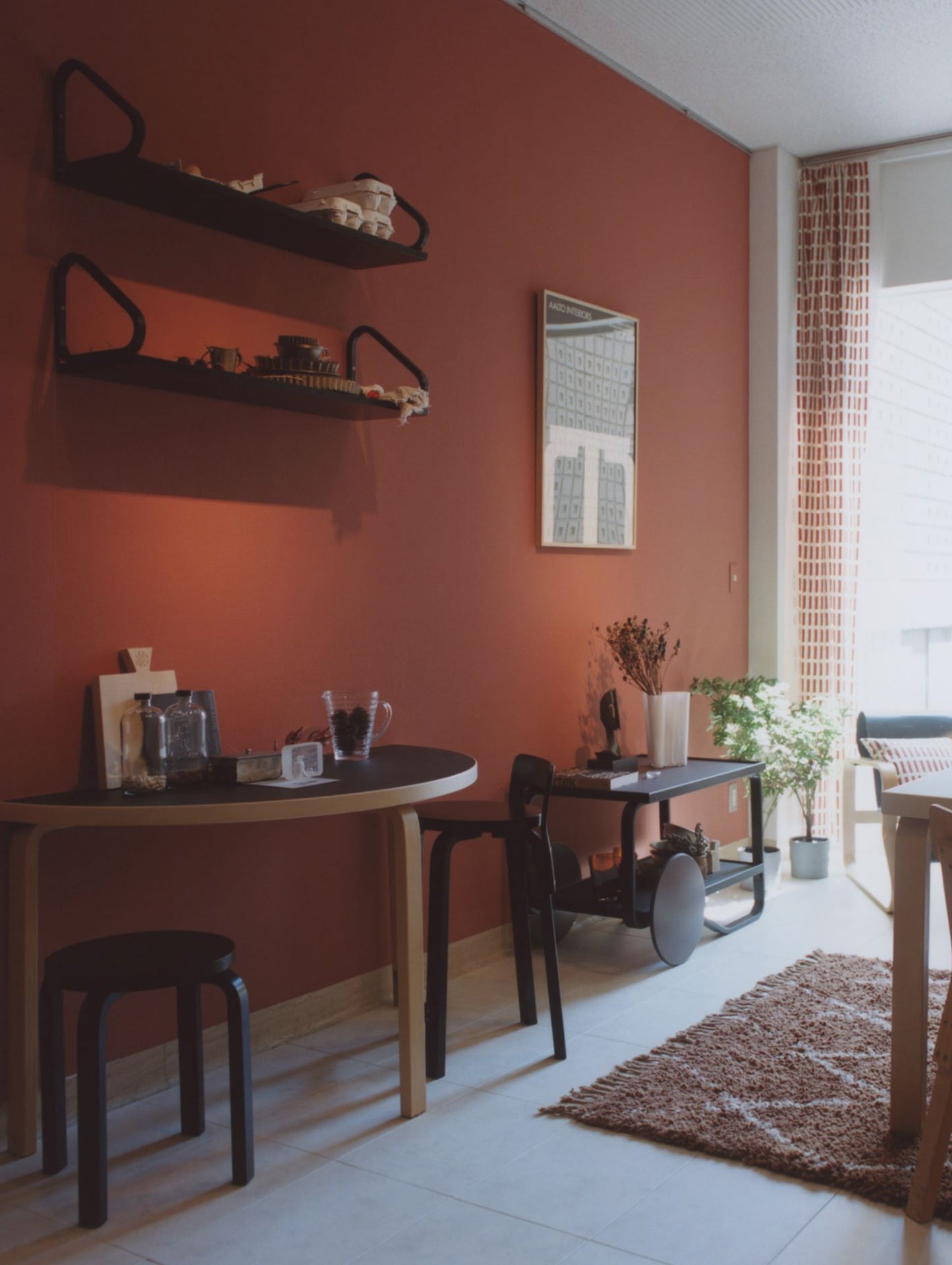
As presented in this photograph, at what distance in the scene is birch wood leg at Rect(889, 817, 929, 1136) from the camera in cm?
247

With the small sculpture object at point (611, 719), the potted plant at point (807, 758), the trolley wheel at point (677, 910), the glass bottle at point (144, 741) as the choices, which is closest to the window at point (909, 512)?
the potted plant at point (807, 758)

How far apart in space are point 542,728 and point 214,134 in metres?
2.07

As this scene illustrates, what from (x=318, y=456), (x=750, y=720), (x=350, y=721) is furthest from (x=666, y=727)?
(x=318, y=456)

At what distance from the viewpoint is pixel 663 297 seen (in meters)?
4.73

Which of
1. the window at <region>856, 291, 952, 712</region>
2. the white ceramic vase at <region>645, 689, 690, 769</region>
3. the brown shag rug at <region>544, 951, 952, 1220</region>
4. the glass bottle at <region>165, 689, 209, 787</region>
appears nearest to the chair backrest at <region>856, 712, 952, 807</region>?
the window at <region>856, 291, 952, 712</region>

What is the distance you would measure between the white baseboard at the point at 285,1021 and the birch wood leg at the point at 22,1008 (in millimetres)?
67

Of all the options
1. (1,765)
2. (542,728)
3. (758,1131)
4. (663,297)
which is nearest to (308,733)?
(1,765)

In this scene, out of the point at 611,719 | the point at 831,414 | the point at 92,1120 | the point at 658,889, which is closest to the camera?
the point at 92,1120

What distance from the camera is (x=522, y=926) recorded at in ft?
10.4

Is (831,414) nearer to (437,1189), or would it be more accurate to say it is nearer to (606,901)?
(606,901)

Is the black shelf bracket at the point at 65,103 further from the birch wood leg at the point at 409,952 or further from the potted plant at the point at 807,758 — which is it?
the potted plant at the point at 807,758

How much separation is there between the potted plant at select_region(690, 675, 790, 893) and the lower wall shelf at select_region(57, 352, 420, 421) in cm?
215

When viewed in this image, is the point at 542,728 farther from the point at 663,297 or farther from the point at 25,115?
the point at 25,115

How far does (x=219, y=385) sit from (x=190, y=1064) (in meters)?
1.47
